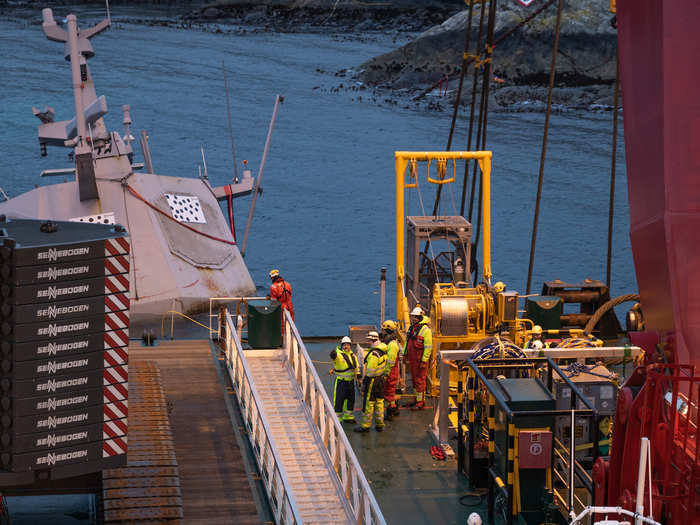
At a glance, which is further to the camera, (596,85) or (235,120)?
(596,85)

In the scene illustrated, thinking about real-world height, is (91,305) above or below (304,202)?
above

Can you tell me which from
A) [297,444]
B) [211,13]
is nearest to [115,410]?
[297,444]

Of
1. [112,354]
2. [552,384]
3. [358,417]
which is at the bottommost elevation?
[358,417]

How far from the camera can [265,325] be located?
19938mm

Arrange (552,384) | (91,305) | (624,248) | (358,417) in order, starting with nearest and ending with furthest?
(91,305)
(552,384)
(358,417)
(624,248)

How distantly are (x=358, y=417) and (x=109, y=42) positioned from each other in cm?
9160

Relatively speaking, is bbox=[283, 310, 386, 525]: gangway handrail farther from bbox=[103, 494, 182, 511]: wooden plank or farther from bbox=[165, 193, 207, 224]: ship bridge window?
bbox=[165, 193, 207, 224]: ship bridge window

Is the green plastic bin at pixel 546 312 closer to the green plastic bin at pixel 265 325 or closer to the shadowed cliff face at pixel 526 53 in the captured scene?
the green plastic bin at pixel 265 325

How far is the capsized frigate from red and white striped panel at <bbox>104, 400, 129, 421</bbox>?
537 inches

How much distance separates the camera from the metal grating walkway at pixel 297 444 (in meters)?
14.3

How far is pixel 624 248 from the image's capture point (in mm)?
54000

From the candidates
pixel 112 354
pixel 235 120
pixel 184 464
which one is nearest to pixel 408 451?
pixel 184 464

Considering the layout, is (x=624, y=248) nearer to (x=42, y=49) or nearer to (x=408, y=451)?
(x=408, y=451)

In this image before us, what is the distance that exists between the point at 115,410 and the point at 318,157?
57365mm
